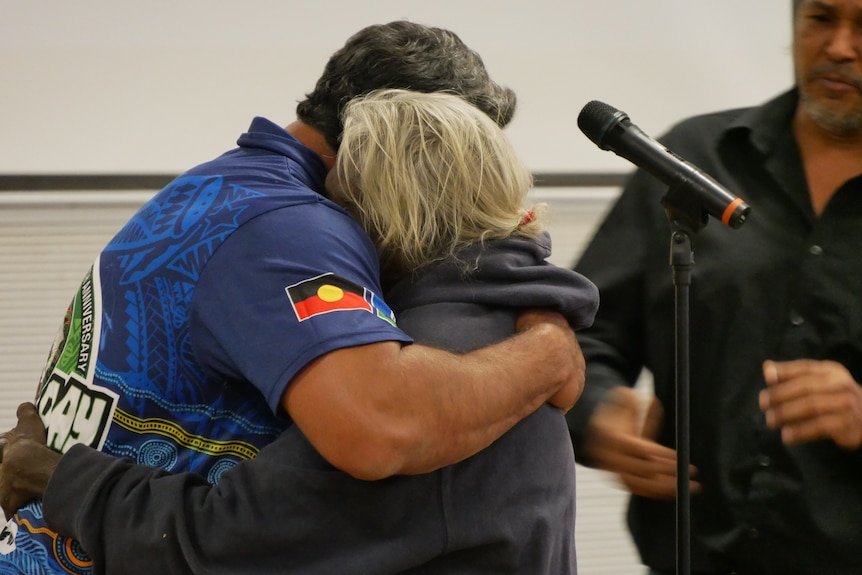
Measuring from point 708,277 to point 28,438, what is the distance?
1093 mm

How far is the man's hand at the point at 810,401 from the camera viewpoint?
1546 mm

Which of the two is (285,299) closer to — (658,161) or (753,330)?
(658,161)

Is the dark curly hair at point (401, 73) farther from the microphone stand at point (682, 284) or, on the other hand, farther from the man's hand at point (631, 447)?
the man's hand at point (631, 447)

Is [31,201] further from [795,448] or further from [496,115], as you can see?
[795,448]

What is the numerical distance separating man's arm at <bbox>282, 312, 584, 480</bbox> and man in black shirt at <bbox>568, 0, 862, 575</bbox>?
0.48 metres

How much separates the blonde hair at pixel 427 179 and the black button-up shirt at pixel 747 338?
51cm

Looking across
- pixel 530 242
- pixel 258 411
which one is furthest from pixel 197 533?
pixel 530 242

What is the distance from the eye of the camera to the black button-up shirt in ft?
5.72

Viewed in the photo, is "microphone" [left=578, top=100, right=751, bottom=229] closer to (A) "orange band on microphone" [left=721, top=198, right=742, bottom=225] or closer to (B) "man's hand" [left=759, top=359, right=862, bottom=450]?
(A) "orange band on microphone" [left=721, top=198, right=742, bottom=225]

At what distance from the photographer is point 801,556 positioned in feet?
5.69

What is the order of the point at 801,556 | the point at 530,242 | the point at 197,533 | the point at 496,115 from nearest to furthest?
the point at 197,533
the point at 530,242
the point at 496,115
the point at 801,556

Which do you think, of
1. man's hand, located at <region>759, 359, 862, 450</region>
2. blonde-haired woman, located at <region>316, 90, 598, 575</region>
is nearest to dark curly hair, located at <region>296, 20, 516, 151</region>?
blonde-haired woman, located at <region>316, 90, 598, 575</region>

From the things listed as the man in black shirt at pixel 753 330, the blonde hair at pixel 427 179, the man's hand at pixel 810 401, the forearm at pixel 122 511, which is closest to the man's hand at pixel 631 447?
the man in black shirt at pixel 753 330

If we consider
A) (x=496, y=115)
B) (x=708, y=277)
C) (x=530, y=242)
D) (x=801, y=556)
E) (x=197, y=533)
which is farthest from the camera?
(x=708, y=277)
